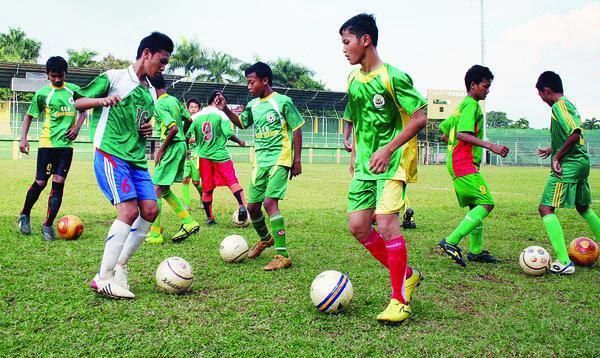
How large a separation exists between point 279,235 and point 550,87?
3.42 metres

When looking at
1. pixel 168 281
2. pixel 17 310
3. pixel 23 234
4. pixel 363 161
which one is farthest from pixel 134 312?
pixel 23 234

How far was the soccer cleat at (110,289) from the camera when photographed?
4273 millimetres

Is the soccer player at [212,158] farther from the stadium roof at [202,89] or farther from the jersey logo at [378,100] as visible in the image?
the stadium roof at [202,89]

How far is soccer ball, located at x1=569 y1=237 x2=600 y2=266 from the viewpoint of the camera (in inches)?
230

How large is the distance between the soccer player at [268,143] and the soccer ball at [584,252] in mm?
3189

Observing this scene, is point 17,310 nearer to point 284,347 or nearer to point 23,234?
point 284,347

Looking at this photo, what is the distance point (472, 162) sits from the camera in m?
6.22

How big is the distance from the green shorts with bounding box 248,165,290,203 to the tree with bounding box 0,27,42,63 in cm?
5805

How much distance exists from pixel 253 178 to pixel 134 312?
250 centimetres

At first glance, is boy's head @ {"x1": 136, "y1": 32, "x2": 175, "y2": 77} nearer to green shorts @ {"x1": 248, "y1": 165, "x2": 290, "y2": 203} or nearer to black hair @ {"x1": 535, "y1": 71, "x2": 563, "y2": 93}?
green shorts @ {"x1": 248, "y1": 165, "x2": 290, "y2": 203}

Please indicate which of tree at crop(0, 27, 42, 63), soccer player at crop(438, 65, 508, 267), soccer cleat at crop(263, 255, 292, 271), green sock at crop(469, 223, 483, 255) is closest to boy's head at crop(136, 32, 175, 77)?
soccer cleat at crop(263, 255, 292, 271)

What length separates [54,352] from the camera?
3.14 meters

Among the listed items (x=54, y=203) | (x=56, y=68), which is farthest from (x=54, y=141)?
(x=56, y=68)

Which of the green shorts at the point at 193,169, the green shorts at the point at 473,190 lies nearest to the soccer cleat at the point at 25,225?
the green shorts at the point at 193,169
